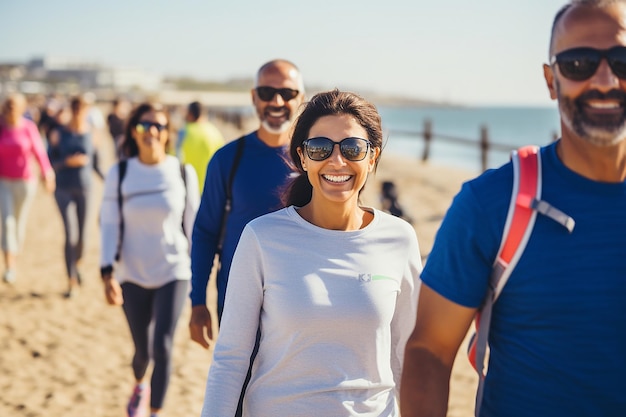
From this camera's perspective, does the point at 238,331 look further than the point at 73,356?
No

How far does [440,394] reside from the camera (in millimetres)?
1730

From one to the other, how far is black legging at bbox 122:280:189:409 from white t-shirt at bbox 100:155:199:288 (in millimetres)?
65

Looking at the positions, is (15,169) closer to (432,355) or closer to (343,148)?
(343,148)

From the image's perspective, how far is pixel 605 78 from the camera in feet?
5.39

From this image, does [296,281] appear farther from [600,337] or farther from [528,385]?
[600,337]

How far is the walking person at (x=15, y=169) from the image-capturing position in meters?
7.98

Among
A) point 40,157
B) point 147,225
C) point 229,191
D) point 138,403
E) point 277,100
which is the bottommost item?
point 138,403

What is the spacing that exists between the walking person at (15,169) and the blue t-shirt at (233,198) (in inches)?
196

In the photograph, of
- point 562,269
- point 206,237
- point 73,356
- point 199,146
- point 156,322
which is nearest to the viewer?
point 562,269

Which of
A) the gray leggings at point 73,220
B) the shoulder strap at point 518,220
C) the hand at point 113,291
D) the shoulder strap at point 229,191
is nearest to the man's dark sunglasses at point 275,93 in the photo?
the shoulder strap at point 229,191

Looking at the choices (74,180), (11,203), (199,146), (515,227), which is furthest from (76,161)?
(515,227)

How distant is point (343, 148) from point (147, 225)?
2356 mm

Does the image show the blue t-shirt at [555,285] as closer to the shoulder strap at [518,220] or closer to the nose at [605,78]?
the shoulder strap at [518,220]

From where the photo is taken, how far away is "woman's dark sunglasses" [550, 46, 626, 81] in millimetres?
1640
